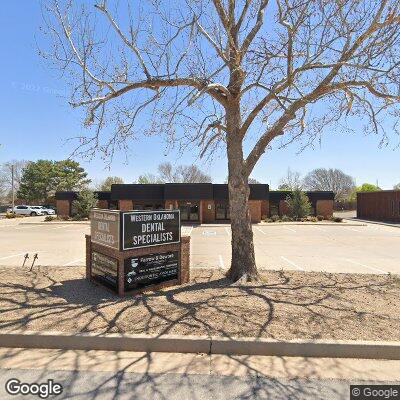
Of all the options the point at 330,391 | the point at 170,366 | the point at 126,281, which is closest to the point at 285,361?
the point at 330,391

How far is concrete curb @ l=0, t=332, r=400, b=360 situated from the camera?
4.04 metres

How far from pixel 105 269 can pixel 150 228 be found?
50.1 inches

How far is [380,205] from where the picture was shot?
3575 cm

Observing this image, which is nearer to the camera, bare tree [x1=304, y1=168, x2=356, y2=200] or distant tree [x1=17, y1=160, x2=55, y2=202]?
distant tree [x1=17, y1=160, x2=55, y2=202]

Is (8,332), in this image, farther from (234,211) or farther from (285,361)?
(234,211)

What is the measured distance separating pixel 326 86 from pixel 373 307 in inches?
180

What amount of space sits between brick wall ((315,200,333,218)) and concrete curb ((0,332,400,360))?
3261cm

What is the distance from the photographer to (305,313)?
198 inches

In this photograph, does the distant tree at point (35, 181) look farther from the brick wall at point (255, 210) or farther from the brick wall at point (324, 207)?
the brick wall at point (324, 207)

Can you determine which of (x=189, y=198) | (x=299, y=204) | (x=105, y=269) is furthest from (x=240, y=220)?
(x=299, y=204)

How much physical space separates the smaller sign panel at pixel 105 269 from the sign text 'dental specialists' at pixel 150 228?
541mm

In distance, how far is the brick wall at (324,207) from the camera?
3466 cm

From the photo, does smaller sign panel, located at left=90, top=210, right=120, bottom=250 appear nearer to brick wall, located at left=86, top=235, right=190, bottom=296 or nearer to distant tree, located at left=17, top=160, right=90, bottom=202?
brick wall, located at left=86, top=235, right=190, bottom=296

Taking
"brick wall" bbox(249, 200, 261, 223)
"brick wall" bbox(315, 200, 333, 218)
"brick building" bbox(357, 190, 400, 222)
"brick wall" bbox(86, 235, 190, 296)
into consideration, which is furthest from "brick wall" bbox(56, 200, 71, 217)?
"brick building" bbox(357, 190, 400, 222)
